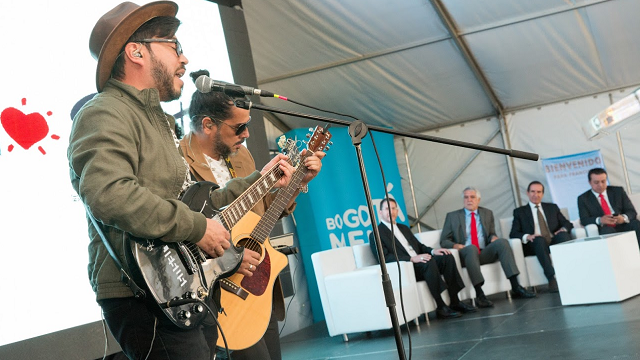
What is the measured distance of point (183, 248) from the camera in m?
1.81

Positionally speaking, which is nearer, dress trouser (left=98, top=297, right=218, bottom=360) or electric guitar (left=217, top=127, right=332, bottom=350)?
dress trouser (left=98, top=297, right=218, bottom=360)

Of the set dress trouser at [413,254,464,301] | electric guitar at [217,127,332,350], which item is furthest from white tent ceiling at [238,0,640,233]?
electric guitar at [217,127,332,350]

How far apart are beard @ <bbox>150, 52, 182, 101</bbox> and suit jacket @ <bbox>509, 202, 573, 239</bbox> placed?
5655mm

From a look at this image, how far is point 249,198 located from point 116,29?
0.74 m

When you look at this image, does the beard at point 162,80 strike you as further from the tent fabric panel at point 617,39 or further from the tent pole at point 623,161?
the tent pole at point 623,161

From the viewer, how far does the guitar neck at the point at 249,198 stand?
7.09 ft

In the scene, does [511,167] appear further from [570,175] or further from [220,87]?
[220,87]

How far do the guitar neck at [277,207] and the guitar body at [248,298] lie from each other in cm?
2

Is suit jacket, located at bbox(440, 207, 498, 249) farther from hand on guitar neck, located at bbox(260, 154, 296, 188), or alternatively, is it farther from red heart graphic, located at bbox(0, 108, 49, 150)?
hand on guitar neck, located at bbox(260, 154, 296, 188)

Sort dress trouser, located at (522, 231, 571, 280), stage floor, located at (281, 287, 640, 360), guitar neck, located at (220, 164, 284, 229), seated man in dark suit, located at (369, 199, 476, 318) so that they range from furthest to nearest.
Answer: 1. dress trouser, located at (522, 231, 571, 280)
2. seated man in dark suit, located at (369, 199, 476, 318)
3. stage floor, located at (281, 287, 640, 360)
4. guitar neck, located at (220, 164, 284, 229)

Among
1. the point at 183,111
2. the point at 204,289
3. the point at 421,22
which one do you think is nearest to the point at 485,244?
the point at 421,22

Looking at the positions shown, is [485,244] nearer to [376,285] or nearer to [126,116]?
[376,285]

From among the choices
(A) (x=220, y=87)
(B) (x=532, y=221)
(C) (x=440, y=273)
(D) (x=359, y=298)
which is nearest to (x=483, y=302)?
(C) (x=440, y=273)

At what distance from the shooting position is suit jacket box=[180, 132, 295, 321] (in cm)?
260
